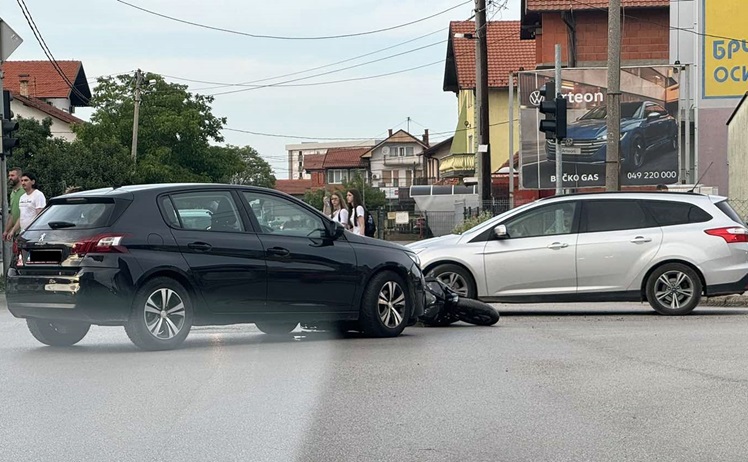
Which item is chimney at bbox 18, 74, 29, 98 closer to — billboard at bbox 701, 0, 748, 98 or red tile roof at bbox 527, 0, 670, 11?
red tile roof at bbox 527, 0, 670, 11

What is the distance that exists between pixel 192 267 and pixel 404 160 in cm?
13399

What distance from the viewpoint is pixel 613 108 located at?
72.9 ft

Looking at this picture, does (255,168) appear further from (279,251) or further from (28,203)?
(279,251)

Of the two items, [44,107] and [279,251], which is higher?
[44,107]

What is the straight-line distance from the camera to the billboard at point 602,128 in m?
38.9

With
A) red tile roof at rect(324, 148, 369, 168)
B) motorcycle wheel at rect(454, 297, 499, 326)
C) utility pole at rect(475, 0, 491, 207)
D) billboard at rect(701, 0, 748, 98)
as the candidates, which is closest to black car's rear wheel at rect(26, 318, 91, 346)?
motorcycle wheel at rect(454, 297, 499, 326)

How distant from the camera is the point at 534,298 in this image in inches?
631

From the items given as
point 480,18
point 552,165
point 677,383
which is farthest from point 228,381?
point 552,165

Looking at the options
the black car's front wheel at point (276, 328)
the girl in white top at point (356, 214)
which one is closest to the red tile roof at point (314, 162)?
the girl in white top at point (356, 214)

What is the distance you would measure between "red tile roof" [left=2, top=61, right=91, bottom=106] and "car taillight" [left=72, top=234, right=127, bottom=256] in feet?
293

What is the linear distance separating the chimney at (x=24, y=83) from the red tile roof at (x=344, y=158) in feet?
217

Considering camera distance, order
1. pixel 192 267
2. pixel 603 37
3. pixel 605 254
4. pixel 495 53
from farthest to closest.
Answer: pixel 495 53, pixel 603 37, pixel 605 254, pixel 192 267

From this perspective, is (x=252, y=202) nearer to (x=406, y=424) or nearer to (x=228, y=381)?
(x=228, y=381)

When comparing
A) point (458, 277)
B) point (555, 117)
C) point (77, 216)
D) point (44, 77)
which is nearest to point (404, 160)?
point (44, 77)
